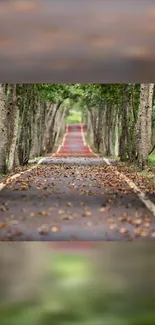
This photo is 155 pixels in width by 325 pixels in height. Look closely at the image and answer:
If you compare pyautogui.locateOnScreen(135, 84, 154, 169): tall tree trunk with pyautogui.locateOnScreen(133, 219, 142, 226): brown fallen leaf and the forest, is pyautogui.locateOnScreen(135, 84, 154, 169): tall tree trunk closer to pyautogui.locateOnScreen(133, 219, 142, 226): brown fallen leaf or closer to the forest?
the forest

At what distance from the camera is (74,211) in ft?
41.8

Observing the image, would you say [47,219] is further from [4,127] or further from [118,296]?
[4,127]

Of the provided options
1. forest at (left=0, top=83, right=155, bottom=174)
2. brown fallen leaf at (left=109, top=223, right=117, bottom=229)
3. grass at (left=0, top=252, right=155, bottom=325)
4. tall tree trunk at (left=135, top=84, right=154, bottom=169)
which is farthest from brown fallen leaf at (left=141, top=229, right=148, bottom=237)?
tall tree trunk at (left=135, top=84, right=154, bottom=169)

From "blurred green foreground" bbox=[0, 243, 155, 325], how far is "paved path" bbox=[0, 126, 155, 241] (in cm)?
46

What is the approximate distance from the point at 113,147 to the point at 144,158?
48.0 feet

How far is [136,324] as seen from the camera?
8.23 metres

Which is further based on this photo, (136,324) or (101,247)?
(101,247)

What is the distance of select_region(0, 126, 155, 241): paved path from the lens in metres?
11.1

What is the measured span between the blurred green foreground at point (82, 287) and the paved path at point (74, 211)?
458 mm

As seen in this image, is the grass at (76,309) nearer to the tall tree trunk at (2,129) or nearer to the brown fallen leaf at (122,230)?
Answer: the brown fallen leaf at (122,230)

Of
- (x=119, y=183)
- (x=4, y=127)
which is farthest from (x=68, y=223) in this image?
(x=4, y=127)

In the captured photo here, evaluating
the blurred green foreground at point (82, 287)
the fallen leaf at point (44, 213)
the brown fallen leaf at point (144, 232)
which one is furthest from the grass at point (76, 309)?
the fallen leaf at point (44, 213)

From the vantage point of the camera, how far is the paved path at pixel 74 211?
11.1 metres

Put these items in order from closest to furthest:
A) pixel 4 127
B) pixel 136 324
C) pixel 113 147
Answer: pixel 136 324
pixel 4 127
pixel 113 147
